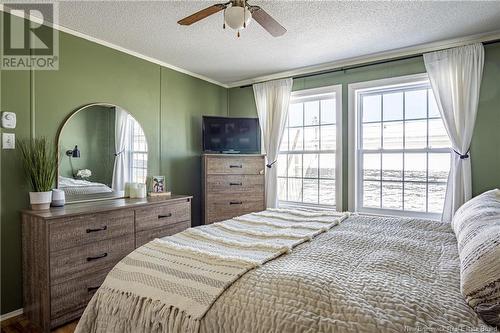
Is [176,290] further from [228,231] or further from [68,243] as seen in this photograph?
[68,243]

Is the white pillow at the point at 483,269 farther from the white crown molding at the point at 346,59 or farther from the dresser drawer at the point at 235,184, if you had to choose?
the dresser drawer at the point at 235,184

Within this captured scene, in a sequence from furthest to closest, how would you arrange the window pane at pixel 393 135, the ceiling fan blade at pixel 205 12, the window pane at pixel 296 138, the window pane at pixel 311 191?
the window pane at pixel 296 138 → the window pane at pixel 311 191 → the window pane at pixel 393 135 → the ceiling fan blade at pixel 205 12

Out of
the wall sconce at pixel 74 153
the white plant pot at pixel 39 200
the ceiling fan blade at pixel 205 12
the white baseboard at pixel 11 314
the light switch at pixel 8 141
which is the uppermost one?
the ceiling fan blade at pixel 205 12

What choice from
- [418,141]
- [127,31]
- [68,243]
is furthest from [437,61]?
[68,243]

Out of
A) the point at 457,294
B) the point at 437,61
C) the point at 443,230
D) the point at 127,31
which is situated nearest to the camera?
the point at 457,294

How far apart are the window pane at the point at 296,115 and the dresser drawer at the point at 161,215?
187 cm

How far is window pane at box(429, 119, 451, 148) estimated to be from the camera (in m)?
3.04

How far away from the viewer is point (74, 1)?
7.20ft

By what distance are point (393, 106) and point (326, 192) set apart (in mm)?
1309

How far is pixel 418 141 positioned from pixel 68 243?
3.54m

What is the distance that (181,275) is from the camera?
4.03ft

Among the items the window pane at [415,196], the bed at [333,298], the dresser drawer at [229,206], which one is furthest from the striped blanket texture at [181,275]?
the window pane at [415,196]

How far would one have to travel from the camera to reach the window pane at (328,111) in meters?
3.69

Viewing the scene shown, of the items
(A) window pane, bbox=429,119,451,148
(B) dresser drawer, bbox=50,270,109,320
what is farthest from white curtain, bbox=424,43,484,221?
(B) dresser drawer, bbox=50,270,109,320
